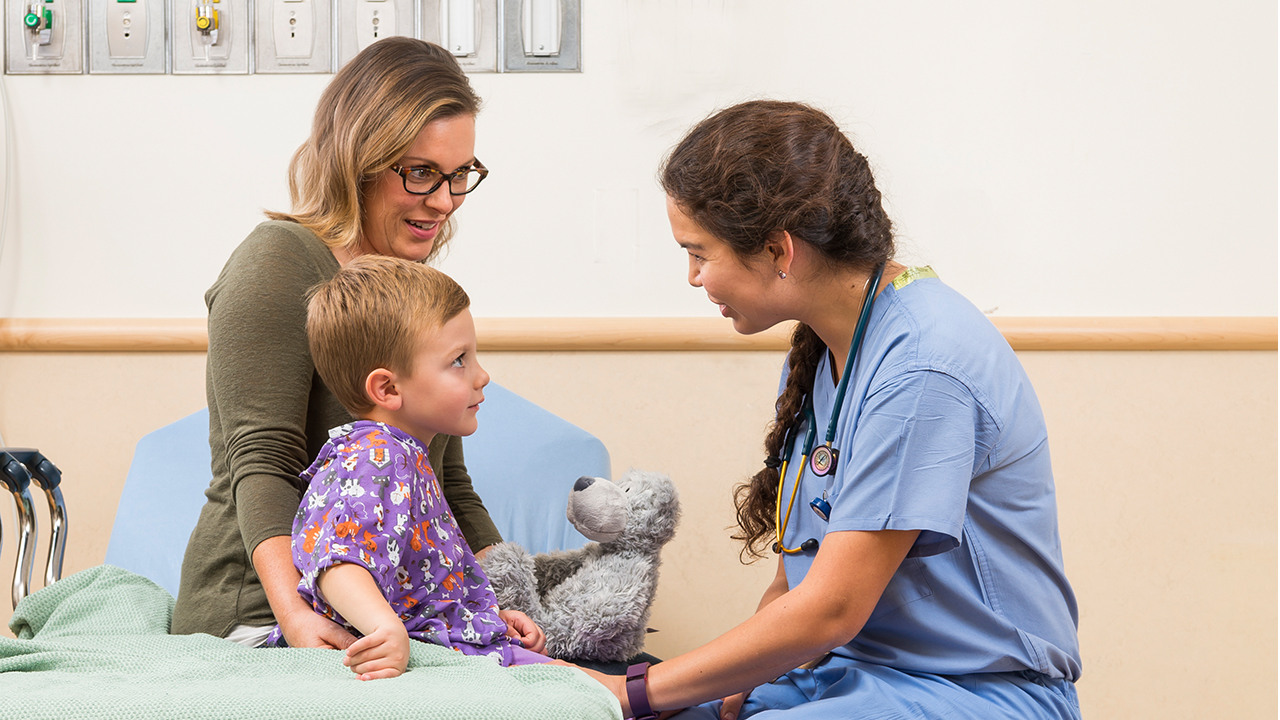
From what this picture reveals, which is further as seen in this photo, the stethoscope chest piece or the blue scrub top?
the stethoscope chest piece

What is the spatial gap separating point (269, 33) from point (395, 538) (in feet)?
4.54

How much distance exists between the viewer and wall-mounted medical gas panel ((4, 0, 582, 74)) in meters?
1.88

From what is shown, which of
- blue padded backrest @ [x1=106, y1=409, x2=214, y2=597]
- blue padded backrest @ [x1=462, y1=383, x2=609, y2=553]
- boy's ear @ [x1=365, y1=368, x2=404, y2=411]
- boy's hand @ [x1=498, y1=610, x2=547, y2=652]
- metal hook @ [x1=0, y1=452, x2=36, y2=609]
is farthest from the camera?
blue padded backrest @ [x1=462, y1=383, x2=609, y2=553]

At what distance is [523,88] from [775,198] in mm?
1070

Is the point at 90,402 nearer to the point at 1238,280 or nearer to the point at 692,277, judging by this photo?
the point at 692,277

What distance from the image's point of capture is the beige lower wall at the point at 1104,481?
1.95 m

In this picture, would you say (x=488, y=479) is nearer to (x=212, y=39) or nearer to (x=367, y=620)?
(x=367, y=620)

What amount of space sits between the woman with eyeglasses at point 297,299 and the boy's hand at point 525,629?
230 mm

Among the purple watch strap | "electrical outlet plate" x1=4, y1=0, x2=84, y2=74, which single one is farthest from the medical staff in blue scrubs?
"electrical outlet plate" x1=4, y1=0, x2=84, y2=74

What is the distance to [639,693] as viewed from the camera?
101cm

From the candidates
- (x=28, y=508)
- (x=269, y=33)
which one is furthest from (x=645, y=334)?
(x=28, y=508)

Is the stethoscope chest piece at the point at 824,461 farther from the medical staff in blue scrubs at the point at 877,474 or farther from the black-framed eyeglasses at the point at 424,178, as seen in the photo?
the black-framed eyeglasses at the point at 424,178

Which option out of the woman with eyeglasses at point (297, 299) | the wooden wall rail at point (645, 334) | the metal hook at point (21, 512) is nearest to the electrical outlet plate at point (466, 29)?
the wooden wall rail at point (645, 334)

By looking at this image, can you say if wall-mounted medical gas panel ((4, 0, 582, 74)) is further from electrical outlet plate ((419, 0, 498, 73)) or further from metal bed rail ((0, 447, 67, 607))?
metal bed rail ((0, 447, 67, 607))
